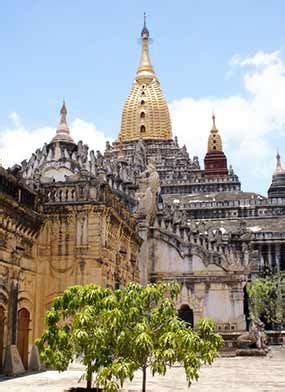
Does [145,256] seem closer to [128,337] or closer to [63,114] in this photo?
[63,114]

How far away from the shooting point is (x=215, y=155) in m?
89.8

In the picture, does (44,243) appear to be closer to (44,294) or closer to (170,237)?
(44,294)

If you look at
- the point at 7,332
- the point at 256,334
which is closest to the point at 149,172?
the point at 256,334

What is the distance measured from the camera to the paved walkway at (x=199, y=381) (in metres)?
14.9

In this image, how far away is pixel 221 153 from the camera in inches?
Result: 3541

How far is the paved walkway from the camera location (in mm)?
14883

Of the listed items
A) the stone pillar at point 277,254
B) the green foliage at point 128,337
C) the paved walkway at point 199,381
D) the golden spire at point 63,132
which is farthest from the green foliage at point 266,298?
the green foliage at point 128,337

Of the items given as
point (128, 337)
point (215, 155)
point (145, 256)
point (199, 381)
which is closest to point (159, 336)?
point (128, 337)

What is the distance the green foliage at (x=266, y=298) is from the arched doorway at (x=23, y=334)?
28.9 meters

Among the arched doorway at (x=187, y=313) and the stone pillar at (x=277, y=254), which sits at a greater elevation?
the stone pillar at (x=277, y=254)

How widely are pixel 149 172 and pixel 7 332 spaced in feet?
84.5

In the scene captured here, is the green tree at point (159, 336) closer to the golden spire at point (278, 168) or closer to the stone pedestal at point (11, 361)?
the stone pedestal at point (11, 361)

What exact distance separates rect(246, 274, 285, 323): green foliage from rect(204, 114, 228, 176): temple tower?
38811 millimetres

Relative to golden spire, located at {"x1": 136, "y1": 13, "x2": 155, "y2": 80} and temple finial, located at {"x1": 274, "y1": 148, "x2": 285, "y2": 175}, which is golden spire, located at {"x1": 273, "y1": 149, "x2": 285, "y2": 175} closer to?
temple finial, located at {"x1": 274, "y1": 148, "x2": 285, "y2": 175}
